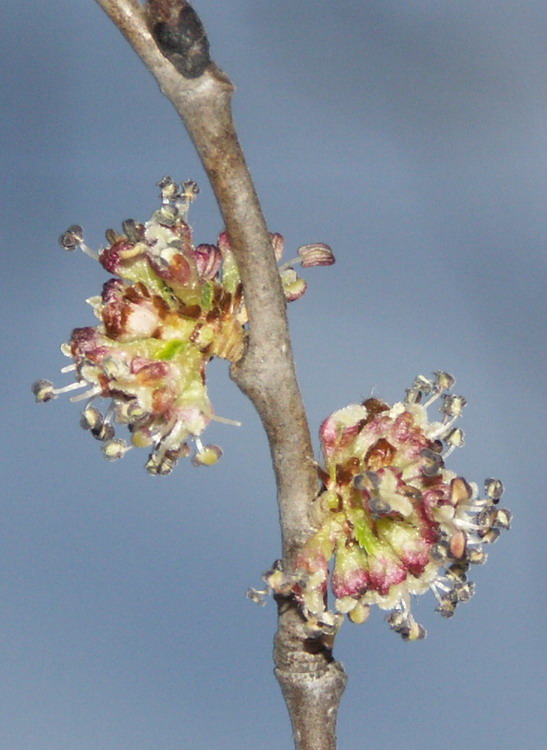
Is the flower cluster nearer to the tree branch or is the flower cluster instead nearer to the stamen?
the tree branch

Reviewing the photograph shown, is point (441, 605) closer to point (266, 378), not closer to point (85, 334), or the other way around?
point (266, 378)

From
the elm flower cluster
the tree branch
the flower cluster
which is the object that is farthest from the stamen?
the flower cluster

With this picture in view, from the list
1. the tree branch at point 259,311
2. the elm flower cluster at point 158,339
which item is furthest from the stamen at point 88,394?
the tree branch at point 259,311

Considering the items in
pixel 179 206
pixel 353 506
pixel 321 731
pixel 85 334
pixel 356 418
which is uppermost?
pixel 179 206

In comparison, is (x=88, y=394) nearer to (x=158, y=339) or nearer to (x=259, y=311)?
(x=158, y=339)

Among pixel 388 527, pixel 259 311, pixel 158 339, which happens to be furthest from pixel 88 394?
pixel 388 527

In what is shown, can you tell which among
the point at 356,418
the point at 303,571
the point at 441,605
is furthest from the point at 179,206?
the point at 441,605

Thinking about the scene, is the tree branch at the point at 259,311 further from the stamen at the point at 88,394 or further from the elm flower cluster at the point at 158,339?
the stamen at the point at 88,394
